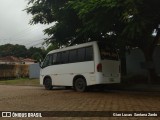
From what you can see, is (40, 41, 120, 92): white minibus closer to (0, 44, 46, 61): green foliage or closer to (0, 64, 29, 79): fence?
(0, 64, 29, 79): fence

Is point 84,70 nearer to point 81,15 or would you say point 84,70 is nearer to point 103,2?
point 81,15

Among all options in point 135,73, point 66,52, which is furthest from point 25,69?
point 66,52

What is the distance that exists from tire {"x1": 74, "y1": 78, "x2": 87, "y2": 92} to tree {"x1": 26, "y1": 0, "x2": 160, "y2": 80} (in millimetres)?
2696

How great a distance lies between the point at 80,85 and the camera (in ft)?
54.9

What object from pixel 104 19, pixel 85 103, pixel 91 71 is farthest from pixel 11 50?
pixel 85 103

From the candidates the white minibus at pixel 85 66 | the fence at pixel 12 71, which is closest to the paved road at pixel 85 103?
the white minibus at pixel 85 66

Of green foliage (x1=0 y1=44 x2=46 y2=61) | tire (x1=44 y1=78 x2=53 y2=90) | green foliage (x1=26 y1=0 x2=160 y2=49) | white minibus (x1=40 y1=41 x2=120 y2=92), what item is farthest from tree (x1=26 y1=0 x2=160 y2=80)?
green foliage (x1=0 y1=44 x2=46 y2=61)

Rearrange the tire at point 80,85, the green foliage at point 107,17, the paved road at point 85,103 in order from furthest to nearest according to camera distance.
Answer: the tire at point 80,85 → the green foliage at point 107,17 → the paved road at point 85,103

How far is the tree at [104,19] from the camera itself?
41.2ft

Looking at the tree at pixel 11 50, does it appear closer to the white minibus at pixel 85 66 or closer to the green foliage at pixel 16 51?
the green foliage at pixel 16 51

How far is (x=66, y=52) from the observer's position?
59.0 feet

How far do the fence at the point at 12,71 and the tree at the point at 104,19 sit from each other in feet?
75.4

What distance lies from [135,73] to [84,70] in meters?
8.27

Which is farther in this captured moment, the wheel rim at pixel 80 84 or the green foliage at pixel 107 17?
the wheel rim at pixel 80 84
